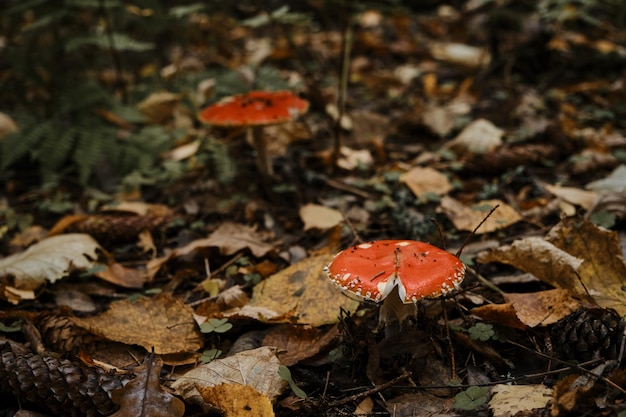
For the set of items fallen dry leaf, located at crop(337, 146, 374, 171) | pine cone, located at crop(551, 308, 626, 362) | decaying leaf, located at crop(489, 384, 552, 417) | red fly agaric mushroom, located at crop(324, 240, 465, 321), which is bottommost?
fallen dry leaf, located at crop(337, 146, 374, 171)

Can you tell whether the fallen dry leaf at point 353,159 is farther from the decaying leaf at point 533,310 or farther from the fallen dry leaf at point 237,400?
the fallen dry leaf at point 237,400

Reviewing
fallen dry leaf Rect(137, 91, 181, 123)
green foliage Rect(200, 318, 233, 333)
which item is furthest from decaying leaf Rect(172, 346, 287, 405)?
fallen dry leaf Rect(137, 91, 181, 123)

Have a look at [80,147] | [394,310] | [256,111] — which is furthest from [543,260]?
[80,147]

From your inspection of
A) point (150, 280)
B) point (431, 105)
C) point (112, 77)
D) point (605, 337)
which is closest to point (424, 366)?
point (605, 337)

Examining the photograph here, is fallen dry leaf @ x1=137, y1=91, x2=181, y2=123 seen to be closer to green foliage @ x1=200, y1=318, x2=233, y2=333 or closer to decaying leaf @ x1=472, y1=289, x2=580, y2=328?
green foliage @ x1=200, y1=318, x2=233, y2=333

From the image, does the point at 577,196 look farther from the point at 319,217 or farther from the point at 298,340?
the point at 298,340

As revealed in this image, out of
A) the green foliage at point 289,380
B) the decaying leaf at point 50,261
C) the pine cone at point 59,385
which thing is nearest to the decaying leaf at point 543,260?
the green foliage at point 289,380

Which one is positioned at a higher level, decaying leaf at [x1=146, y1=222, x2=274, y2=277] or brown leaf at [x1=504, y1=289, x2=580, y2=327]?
brown leaf at [x1=504, y1=289, x2=580, y2=327]
